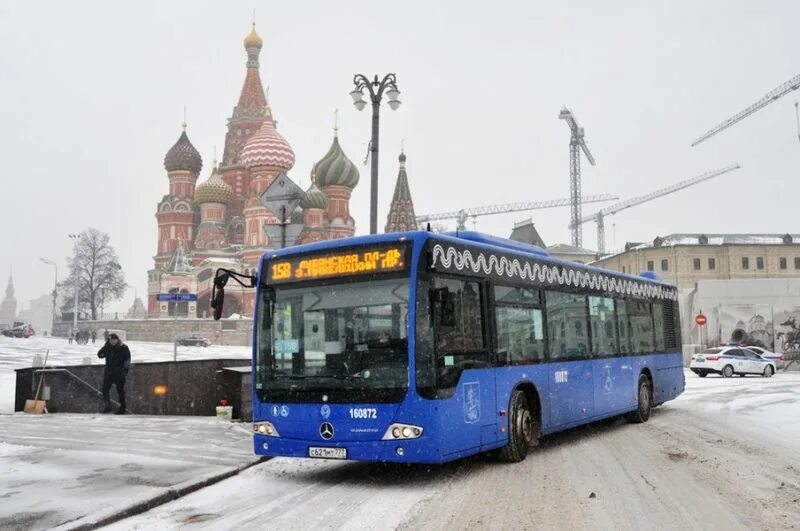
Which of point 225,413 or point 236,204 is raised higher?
point 236,204

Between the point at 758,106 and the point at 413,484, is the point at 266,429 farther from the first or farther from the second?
the point at 758,106

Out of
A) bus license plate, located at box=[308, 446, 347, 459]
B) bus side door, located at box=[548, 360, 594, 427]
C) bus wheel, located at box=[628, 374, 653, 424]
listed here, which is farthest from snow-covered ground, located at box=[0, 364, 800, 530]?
bus wheel, located at box=[628, 374, 653, 424]

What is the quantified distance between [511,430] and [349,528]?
12.0 feet

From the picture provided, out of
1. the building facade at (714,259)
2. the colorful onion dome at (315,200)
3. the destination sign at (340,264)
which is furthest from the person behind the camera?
the building facade at (714,259)

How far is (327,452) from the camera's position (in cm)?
832

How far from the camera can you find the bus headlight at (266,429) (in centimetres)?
878

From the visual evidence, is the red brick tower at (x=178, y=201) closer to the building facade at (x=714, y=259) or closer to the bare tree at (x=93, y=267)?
the bare tree at (x=93, y=267)

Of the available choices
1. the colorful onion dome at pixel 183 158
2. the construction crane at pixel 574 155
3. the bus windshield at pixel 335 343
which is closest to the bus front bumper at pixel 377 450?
the bus windshield at pixel 335 343

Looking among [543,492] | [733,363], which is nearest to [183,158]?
[733,363]

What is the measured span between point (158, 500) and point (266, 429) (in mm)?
1679

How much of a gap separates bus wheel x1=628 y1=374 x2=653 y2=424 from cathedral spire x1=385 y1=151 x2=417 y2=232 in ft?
221

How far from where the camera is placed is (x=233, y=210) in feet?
277

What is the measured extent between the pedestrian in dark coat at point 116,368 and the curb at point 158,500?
290 inches

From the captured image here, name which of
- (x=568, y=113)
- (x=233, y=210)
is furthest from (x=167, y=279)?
(x=568, y=113)
